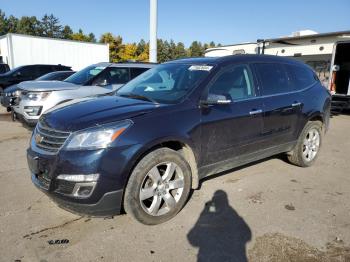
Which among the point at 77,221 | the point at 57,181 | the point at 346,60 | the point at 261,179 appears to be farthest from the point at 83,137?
the point at 346,60

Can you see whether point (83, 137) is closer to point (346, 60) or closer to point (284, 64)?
point (284, 64)

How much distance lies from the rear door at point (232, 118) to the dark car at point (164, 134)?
1 cm

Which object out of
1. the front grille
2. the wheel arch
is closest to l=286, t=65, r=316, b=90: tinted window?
the wheel arch

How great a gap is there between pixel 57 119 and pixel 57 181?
67cm

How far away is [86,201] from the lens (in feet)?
10.1

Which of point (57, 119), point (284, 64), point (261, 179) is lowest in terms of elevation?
point (261, 179)

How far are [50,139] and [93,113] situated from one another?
0.49m

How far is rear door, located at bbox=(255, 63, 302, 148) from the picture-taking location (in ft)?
14.9

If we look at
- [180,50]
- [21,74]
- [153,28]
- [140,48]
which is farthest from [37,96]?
[180,50]

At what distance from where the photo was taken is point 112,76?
825 centimetres

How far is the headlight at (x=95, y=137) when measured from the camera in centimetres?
305

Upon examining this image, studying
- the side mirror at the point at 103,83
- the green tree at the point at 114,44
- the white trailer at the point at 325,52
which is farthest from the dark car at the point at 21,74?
the green tree at the point at 114,44

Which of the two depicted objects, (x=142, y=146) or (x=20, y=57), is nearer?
(x=142, y=146)

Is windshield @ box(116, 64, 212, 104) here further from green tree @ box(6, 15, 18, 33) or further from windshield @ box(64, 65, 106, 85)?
green tree @ box(6, 15, 18, 33)
